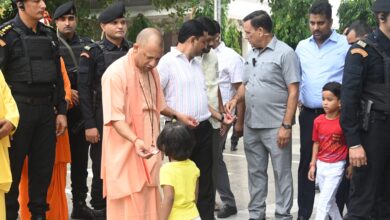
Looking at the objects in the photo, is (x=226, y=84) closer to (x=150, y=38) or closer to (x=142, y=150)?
(x=150, y=38)

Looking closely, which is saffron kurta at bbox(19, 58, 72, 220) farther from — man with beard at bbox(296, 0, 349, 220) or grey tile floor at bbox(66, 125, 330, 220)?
man with beard at bbox(296, 0, 349, 220)

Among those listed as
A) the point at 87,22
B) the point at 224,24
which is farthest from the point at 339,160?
the point at 224,24

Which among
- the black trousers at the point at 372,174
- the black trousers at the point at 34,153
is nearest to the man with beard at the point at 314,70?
the black trousers at the point at 372,174

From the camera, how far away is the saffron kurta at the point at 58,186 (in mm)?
6582

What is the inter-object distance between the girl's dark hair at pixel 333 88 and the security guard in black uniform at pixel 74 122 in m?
2.55

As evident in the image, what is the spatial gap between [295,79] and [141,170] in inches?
80.5

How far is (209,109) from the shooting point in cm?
658

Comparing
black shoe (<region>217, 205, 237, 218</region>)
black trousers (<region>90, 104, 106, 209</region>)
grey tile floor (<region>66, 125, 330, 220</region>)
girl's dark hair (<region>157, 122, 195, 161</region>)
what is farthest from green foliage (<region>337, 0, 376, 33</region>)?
girl's dark hair (<region>157, 122, 195, 161</region>)

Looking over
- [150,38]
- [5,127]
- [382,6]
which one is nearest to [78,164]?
[5,127]

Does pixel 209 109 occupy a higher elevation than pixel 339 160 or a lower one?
higher

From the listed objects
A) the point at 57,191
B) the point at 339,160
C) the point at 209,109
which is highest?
the point at 209,109

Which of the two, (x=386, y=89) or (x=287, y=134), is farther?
(x=287, y=134)

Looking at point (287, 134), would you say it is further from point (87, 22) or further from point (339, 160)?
point (87, 22)

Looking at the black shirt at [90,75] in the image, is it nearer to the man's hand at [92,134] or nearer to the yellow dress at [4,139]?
the man's hand at [92,134]
